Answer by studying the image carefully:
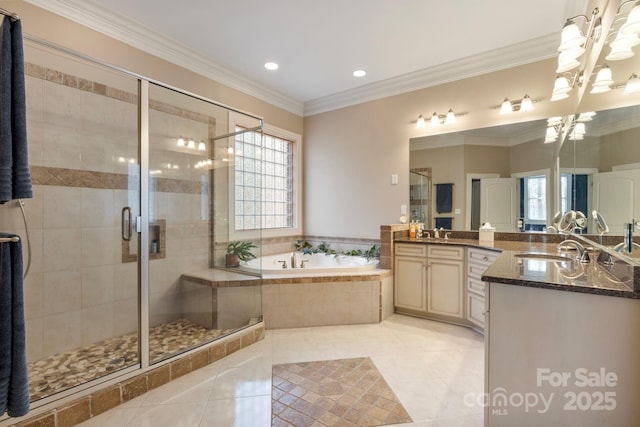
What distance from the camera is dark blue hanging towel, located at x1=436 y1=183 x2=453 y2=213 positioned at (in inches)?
138

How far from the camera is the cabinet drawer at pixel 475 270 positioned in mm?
2893

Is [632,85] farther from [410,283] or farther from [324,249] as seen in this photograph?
[324,249]

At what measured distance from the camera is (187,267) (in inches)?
120

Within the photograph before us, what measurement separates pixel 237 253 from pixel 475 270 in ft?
8.05

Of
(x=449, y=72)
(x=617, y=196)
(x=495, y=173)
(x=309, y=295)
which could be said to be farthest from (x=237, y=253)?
(x=449, y=72)

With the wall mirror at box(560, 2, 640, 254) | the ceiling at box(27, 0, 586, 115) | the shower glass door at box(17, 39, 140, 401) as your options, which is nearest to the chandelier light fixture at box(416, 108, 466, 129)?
the ceiling at box(27, 0, 586, 115)

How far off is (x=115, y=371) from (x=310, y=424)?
4.27 ft

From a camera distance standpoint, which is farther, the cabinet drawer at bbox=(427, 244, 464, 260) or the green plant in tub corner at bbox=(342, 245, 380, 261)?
the green plant in tub corner at bbox=(342, 245, 380, 261)

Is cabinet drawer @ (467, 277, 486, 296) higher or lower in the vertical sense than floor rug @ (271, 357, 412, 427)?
higher

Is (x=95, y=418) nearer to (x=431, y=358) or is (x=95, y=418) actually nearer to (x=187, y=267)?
(x=187, y=267)

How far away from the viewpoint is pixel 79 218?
2.43 metres

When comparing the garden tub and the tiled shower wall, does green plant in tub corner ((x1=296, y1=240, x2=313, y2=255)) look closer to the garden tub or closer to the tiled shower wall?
the garden tub

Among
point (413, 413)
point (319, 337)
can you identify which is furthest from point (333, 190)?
point (413, 413)

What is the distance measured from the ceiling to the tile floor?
2850 mm
